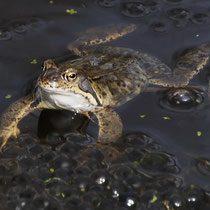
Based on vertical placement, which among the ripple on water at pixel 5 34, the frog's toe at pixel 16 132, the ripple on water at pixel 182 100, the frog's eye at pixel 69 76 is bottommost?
the frog's toe at pixel 16 132

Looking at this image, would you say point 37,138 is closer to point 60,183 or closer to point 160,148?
point 60,183

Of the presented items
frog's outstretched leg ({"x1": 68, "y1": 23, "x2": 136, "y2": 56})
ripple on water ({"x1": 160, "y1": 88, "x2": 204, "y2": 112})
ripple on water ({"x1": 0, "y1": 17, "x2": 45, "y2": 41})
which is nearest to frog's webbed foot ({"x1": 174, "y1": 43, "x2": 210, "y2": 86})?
ripple on water ({"x1": 160, "y1": 88, "x2": 204, "y2": 112})

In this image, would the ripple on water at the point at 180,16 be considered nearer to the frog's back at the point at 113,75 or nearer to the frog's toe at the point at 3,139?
the frog's back at the point at 113,75

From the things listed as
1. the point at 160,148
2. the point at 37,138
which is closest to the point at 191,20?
the point at 160,148

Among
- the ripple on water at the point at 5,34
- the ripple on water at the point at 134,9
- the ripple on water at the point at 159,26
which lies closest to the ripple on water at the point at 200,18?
the ripple on water at the point at 159,26

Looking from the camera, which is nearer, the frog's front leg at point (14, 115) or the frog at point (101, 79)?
the frog at point (101, 79)

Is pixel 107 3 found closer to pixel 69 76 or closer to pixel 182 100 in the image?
pixel 182 100
